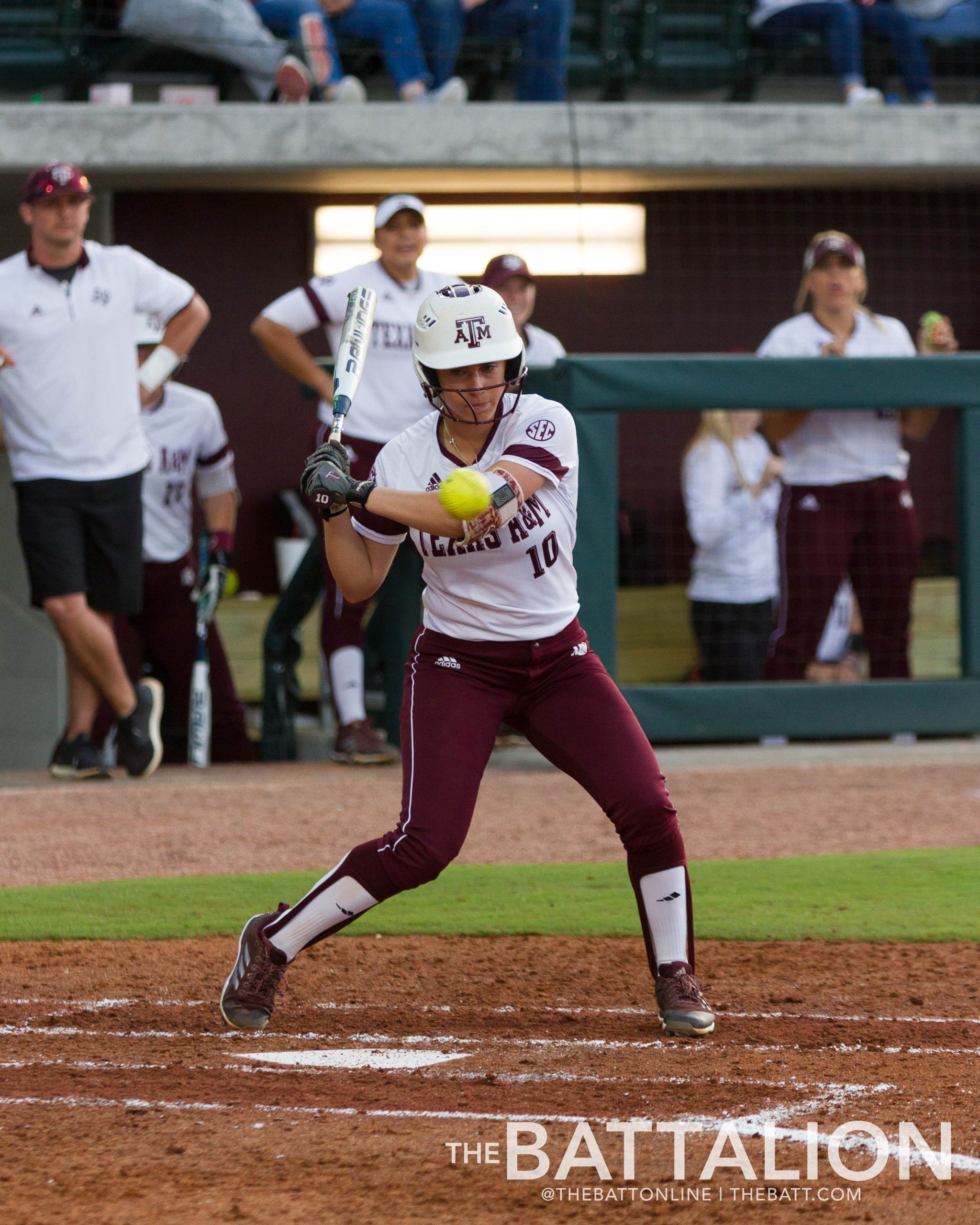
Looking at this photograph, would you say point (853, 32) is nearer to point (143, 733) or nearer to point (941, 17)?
point (941, 17)

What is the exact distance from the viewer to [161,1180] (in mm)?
2807

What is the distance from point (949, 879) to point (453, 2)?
6.70m

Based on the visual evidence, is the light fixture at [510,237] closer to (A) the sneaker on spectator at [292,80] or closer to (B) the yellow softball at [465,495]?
(A) the sneaker on spectator at [292,80]

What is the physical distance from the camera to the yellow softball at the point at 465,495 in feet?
11.4

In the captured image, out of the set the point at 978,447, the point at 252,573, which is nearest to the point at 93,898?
the point at 978,447

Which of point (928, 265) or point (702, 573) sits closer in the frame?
point (702, 573)

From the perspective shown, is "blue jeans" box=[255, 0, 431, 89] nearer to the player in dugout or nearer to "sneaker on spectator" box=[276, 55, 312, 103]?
"sneaker on spectator" box=[276, 55, 312, 103]

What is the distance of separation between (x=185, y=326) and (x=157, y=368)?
8.4 inches

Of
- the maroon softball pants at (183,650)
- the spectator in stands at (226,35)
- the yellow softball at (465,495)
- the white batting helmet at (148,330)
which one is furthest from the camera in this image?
the spectator in stands at (226,35)

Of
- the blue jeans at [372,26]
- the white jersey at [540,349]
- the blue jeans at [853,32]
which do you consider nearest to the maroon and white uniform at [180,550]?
the white jersey at [540,349]

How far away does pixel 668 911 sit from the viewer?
3.85 metres

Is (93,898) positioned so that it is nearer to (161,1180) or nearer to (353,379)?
(353,379)

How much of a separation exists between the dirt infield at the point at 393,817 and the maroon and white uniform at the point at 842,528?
691mm

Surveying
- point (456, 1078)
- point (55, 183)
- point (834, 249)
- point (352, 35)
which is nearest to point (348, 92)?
point (352, 35)
